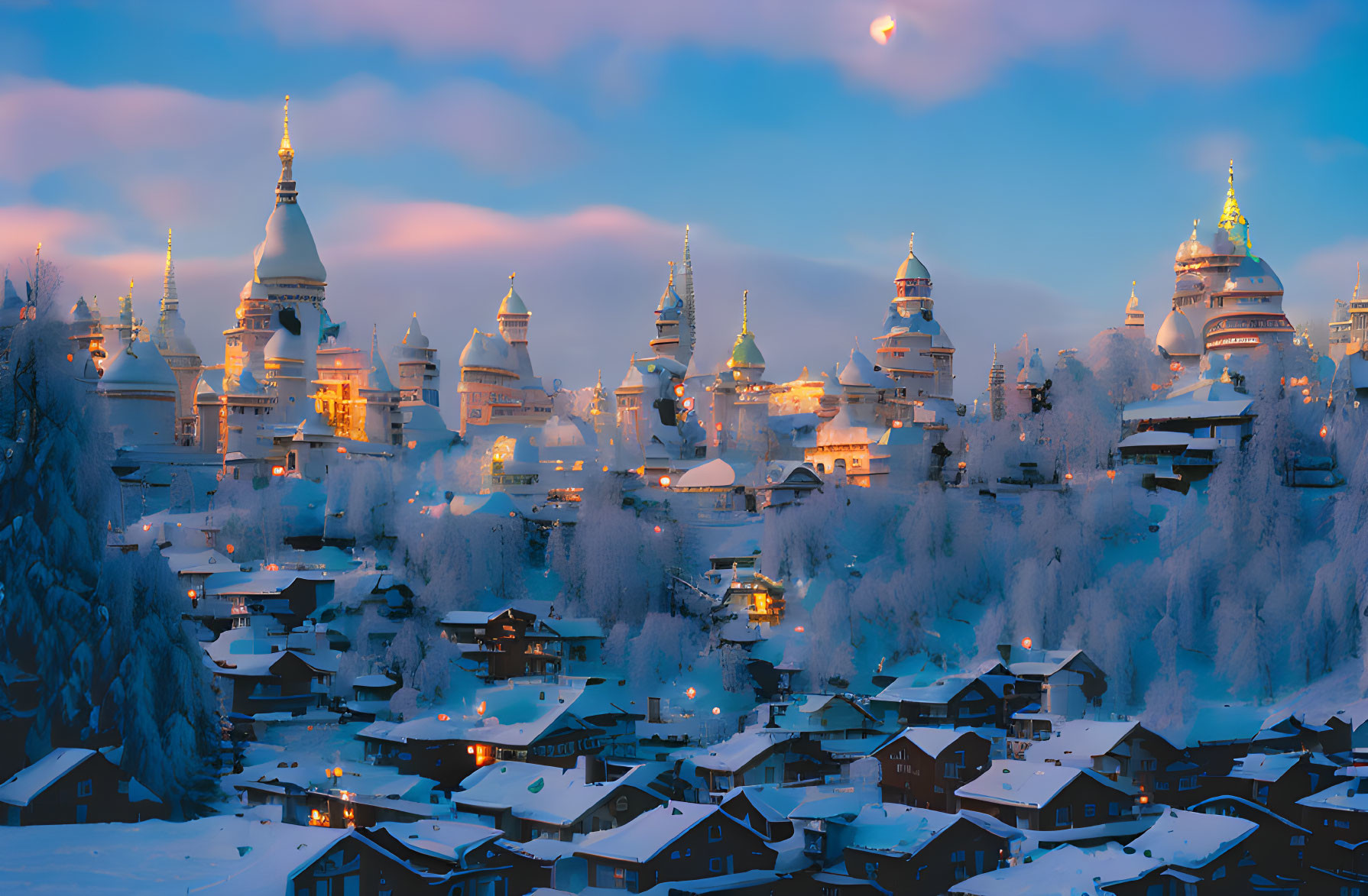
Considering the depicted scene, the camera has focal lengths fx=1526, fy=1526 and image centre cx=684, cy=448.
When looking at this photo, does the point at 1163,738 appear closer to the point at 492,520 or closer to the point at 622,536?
the point at 622,536

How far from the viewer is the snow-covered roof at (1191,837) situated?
125 feet

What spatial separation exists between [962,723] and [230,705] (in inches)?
1085

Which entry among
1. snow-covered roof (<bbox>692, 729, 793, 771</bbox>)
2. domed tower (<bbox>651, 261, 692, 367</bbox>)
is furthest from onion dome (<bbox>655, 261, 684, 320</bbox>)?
snow-covered roof (<bbox>692, 729, 793, 771</bbox>)

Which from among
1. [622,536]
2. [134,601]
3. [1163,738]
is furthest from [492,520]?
[1163,738]

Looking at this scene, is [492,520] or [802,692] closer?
[802,692]

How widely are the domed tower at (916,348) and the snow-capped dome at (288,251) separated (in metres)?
37.5

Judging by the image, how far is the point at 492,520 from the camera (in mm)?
73812

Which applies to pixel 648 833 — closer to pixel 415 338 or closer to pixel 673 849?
pixel 673 849

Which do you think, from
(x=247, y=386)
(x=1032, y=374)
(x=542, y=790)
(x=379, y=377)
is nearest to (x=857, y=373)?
(x=1032, y=374)

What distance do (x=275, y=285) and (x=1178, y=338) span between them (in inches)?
2214

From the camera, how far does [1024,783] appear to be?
1779 inches

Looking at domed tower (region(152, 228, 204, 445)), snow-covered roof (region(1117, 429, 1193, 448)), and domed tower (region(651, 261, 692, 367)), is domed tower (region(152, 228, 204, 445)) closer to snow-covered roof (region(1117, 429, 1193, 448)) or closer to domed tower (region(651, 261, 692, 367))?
domed tower (region(651, 261, 692, 367))

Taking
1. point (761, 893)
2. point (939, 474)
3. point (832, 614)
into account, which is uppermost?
point (939, 474)

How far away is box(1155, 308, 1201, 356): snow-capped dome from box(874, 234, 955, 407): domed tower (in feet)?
49.3
